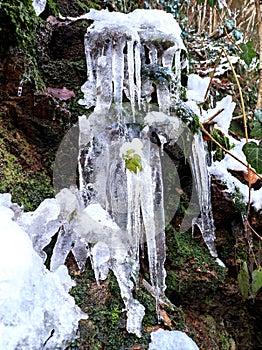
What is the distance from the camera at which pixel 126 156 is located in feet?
5.12

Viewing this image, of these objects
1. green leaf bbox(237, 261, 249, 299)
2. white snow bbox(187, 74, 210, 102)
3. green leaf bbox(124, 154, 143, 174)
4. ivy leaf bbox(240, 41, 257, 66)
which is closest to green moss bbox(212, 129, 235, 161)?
white snow bbox(187, 74, 210, 102)

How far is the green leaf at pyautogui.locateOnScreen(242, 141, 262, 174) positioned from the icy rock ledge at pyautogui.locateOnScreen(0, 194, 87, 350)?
1.14 meters

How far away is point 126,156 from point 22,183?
475 mm

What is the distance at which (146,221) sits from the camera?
1.58m

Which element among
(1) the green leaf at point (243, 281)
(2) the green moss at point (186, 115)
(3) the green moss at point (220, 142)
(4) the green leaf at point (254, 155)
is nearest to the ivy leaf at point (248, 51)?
(3) the green moss at point (220, 142)

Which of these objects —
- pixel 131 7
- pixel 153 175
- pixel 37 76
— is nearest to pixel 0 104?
pixel 37 76

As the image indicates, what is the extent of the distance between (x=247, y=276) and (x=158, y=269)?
0.49 meters

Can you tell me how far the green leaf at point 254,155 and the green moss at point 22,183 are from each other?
101cm

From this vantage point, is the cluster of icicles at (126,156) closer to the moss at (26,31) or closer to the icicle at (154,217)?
the icicle at (154,217)

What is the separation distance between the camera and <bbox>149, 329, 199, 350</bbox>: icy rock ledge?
1.33m

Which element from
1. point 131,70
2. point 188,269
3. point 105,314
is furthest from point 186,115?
point 105,314

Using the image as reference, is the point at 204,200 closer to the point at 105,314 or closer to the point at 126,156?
the point at 126,156

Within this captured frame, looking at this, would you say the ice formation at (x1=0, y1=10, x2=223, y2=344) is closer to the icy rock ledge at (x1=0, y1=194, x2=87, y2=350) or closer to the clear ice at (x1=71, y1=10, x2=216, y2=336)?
the clear ice at (x1=71, y1=10, x2=216, y2=336)

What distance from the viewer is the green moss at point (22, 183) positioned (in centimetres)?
145
